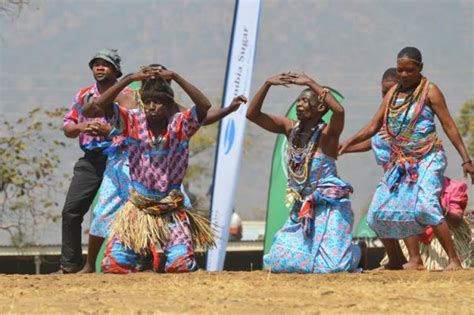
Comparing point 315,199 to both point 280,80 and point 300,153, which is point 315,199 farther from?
point 280,80

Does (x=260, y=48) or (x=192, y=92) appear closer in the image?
(x=192, y=92)

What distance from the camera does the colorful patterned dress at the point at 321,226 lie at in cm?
994

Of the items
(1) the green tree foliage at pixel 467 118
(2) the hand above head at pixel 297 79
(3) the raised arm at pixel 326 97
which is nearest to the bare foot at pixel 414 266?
(3) the raised arm at pixel 326 97

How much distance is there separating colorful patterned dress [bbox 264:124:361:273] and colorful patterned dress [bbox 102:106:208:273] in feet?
2.48

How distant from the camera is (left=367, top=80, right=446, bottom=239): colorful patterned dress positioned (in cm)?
A: 1004

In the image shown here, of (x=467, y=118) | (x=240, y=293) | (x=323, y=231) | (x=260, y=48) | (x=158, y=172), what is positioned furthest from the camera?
(x=260, y=48)

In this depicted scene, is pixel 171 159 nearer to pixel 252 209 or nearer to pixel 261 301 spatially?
pixel 261 301

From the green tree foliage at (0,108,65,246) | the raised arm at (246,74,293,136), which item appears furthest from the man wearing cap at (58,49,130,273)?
the green tree foliage at (0,108,65,246)

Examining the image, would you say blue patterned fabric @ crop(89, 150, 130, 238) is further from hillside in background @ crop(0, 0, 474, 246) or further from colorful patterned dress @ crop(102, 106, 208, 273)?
hillside in background @ crop(0, 0, 474, 246)

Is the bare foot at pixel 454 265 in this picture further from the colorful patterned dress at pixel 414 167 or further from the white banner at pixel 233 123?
the white banner at pixel 233 123

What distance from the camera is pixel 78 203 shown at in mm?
10555

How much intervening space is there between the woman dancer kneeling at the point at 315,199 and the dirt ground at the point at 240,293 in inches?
10.0

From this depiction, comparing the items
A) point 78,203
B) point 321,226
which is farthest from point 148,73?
point 321,226

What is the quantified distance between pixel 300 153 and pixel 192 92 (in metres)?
0.89
